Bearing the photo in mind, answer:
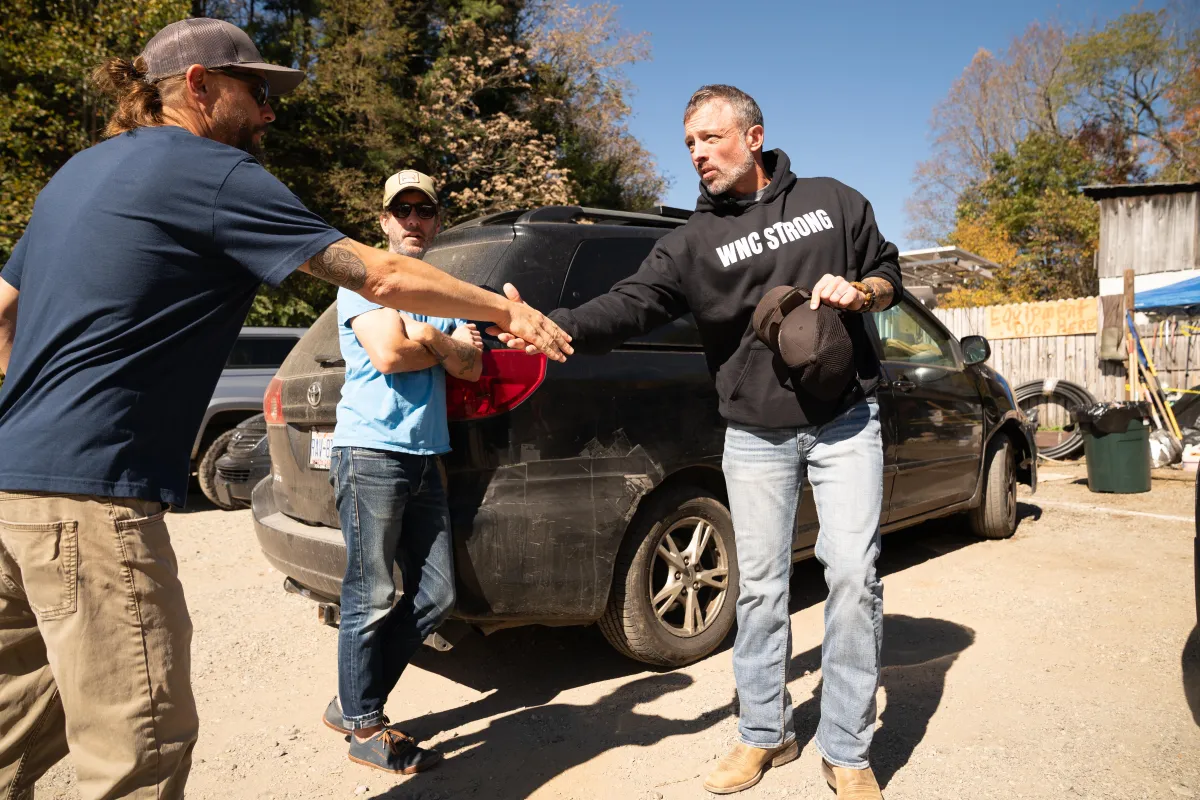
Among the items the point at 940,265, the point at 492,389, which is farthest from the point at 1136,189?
the point at 492,389

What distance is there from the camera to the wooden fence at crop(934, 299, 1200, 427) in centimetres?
1234

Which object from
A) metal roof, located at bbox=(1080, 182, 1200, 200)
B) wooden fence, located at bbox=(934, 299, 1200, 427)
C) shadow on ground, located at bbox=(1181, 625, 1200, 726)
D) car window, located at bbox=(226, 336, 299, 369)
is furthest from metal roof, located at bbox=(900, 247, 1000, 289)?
shadow on ground, located at bbox=(1181, 625, 1200, 726)

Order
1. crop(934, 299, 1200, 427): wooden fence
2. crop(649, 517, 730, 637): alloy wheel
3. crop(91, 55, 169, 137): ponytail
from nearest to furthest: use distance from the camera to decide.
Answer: crop(91, 55, 169, 137): ponytail, crop(649, 517, 730, 637): alloy wheel, crop(934, 299, 1200, 427): wooden fence

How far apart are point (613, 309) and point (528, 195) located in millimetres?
16336

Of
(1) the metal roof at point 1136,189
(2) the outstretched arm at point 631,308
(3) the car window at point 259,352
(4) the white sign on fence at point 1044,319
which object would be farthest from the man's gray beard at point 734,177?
(1) the metal roof at point 1136,189

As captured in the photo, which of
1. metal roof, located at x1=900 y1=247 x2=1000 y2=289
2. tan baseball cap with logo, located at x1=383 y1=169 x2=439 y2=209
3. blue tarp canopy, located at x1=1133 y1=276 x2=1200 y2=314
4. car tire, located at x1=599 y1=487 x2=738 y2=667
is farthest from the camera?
metal roof, located at x1=900 y1=247 x2=1000 y2=289

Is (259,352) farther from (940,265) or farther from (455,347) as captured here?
(940,265)

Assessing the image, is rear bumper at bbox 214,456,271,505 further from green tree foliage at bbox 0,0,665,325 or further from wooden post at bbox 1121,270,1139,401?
wooden post at bbox 1121,270,1139,401

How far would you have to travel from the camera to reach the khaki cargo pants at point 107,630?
180cm

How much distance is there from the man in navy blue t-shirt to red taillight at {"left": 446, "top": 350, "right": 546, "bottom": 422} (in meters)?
1.14

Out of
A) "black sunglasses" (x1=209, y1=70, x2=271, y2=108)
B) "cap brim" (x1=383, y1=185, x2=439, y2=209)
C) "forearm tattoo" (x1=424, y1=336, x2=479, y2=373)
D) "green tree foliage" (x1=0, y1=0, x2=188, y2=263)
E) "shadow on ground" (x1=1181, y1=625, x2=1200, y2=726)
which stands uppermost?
"green tree foliage" (x1=0, y1=0, x2=188, y2=263)

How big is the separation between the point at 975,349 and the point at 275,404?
13.9ft

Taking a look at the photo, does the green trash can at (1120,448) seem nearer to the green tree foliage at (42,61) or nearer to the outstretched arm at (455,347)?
the outstretched arm at (455,347)

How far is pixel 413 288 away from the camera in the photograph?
7.40 ft
